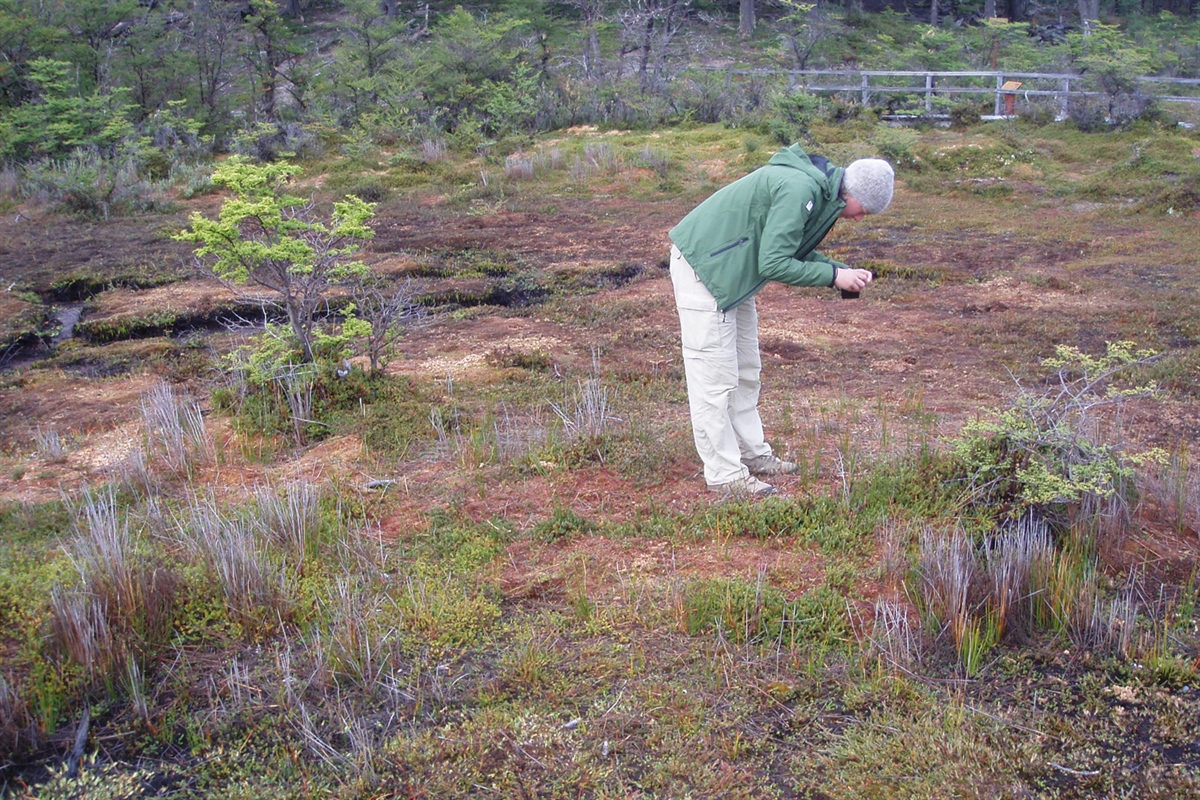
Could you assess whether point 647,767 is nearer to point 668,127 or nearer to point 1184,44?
point 668,127

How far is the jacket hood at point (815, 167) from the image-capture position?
14.5 ft

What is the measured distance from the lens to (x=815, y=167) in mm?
4480

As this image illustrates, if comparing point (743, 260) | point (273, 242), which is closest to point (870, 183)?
point (743, 260)

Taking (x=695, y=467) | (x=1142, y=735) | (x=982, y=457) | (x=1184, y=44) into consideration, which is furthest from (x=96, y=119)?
(x=1184, y=44)

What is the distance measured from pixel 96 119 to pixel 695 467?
14847 mm

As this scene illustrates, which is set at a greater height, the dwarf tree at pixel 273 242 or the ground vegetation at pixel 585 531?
the dwarf tree at pixel 273 242

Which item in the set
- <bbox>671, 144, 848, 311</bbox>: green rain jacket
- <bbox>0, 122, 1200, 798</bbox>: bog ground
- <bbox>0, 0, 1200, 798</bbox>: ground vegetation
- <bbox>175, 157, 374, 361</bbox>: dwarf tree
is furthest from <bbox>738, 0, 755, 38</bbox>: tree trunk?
<bbox>671, 144, 848, 311</bbox>: green rain jacket

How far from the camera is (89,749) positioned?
3322mm

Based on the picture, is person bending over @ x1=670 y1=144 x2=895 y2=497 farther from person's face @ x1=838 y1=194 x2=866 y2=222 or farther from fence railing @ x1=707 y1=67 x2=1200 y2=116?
fence railing @ x1=707 y1=67 x2=1200 y2=116

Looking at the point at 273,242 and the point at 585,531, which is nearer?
the point at 585,531

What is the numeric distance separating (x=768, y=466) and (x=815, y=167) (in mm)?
1511

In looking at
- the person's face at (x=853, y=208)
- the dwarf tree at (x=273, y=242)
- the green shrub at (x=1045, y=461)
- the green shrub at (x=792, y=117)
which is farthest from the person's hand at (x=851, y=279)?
the green shrub at (x=792, y=117)

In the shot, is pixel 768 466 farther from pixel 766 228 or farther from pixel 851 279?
pixel 766 228

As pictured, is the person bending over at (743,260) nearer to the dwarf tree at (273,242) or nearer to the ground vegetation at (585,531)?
the ground vegetation at (585,531)
